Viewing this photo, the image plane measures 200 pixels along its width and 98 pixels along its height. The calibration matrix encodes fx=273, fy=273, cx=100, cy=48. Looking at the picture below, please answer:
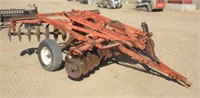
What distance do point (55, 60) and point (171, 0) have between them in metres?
22.3

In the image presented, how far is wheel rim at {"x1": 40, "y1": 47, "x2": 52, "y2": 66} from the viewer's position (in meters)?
7.15

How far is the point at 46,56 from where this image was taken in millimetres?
7227

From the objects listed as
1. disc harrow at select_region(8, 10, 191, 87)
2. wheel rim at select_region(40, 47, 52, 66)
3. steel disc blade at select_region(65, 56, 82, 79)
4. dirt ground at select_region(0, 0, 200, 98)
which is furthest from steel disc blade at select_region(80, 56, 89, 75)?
wheel rim at select_region(40, 47, 52, 66)

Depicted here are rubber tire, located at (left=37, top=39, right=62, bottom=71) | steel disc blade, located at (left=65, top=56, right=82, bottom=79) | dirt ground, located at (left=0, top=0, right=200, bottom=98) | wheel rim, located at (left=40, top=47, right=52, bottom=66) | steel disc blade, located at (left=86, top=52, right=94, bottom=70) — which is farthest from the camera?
wheel rim, located at (left=40, top=47, right=52, bottom=66)

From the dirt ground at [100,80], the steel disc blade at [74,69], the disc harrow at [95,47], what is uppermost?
the disc harrow at [95,47]

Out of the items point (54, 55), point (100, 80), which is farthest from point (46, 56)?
point (100, 80)

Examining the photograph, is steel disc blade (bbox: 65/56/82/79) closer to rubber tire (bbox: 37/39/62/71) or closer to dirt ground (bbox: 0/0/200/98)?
dirt ground (bbox: 0/0/200/98)

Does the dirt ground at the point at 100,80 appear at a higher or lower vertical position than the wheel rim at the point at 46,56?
lower

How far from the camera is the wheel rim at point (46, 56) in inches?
281

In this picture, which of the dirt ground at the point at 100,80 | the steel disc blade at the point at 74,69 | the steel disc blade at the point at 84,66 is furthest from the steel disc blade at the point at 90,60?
the steel disc blade at the point at 74,69

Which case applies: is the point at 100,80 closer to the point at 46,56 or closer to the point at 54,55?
the point at 54,55

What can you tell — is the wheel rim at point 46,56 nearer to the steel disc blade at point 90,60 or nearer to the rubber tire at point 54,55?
the rubber tire at point 54,55

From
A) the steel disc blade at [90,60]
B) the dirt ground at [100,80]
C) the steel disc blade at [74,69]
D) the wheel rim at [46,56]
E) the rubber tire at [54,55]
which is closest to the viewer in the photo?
the dirt ground at [100,80]

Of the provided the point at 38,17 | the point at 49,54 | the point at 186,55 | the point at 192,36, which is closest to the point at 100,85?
the point at 49,54
